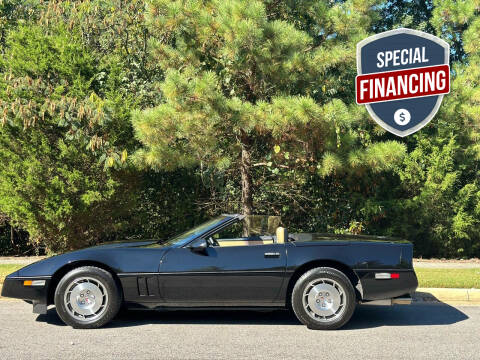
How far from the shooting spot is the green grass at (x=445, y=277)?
8680 millimetres

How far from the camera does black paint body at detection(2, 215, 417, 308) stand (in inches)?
255

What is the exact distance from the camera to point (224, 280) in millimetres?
6461

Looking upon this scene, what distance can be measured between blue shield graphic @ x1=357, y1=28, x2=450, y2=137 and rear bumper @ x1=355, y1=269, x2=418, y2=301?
4953 mm

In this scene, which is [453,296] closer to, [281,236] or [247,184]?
[281,236]

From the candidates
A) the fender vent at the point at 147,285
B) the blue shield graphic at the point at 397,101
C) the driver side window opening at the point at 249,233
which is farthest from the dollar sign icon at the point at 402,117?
the fender vent at the point at 147,285

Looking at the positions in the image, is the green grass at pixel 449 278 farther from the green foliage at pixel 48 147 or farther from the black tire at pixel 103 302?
the green foliage at pixel 48 147

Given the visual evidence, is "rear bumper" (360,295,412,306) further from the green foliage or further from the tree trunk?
the green foliage

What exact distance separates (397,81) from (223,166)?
4.61 m

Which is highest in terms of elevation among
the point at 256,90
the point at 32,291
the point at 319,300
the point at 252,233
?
the point at 256,90

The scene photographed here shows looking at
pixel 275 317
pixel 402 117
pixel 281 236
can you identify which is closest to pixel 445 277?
pixel 275 317

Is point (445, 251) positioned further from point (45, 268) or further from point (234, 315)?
point (45, 268)

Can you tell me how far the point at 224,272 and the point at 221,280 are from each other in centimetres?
9

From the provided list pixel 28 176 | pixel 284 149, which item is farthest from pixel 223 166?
pixel 28 176

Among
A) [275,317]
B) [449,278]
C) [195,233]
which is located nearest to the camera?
[195,233]
